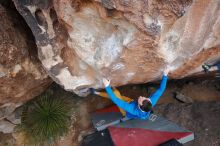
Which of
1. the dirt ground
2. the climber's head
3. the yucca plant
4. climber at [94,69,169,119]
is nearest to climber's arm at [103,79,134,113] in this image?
climber at [94,69,169,119]

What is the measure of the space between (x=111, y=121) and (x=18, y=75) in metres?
2.39

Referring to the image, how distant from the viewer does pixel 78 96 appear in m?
7.16

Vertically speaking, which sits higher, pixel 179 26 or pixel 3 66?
pixel 3 66

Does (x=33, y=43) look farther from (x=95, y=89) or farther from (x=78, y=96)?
(x=78, y=96)

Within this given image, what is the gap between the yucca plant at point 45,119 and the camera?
21.7 feet

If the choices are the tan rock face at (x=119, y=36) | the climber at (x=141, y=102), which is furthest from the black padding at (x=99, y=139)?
the tan rock face at (x=119, y=36)

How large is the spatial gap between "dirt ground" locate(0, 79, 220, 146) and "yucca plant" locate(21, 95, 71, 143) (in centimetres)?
23

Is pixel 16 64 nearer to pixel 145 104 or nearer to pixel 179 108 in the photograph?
pixel 145 104

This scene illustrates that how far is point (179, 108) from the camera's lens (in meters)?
7.07

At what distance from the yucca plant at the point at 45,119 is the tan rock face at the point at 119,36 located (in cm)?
111

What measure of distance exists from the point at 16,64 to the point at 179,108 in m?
3.70

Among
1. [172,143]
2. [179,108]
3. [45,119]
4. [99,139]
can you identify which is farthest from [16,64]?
[179,108]

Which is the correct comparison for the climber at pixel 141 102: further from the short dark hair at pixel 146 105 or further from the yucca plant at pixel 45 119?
the yucca plant at pixel 45 119

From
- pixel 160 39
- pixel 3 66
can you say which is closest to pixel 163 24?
pixel 160 39
